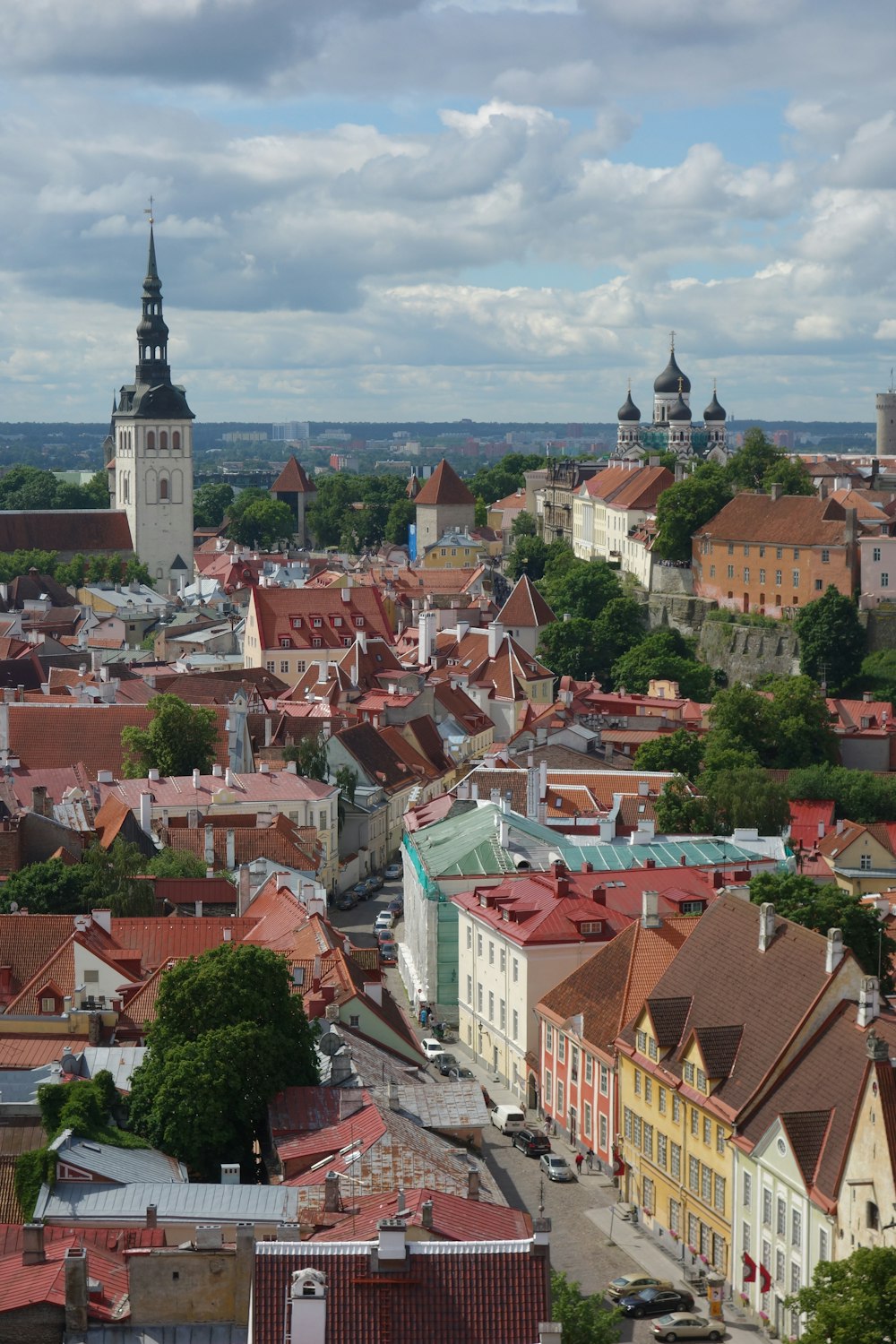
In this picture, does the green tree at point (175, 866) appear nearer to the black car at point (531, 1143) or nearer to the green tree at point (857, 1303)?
the black car at point (531, 1143)

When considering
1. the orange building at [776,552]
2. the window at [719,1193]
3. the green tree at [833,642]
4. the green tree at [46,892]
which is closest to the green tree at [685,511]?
the orange building at [776,552]

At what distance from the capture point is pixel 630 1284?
106 ft

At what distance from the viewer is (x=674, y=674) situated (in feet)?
303

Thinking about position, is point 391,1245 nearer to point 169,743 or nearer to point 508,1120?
point 508,1120

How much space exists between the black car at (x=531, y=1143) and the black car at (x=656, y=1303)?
24.0 feet

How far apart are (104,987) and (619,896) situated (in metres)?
11.5

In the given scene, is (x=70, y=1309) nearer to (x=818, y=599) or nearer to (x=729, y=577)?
(x=818, y=599)

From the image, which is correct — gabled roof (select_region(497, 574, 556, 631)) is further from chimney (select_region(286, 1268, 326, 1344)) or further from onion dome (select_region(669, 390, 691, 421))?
chimney (select_region(286, 1268, 326, 1344))

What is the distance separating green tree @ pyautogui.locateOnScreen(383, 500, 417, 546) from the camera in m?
162

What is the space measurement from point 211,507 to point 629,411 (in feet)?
119

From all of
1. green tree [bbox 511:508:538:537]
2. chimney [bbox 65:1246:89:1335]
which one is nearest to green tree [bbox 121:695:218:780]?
chimney [bbox 65:1246:89:1335]

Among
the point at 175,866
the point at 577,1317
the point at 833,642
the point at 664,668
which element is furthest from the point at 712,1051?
the point at 664,668

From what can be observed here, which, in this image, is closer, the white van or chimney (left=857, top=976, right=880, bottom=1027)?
chimney (left=857, top=976, right=880, bottom=1027)

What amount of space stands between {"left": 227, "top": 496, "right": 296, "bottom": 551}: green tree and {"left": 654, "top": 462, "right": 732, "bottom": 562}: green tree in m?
71.7
